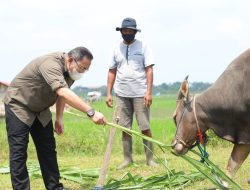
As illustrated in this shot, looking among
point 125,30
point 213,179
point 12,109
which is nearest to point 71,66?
point 12,109

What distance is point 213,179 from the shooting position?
5.74 meters

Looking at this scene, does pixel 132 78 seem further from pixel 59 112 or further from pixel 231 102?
pixel 231 102

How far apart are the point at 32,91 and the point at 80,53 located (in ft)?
2.60

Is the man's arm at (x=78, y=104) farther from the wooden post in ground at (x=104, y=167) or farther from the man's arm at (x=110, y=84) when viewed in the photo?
the man's arm at (x=110, y=84)

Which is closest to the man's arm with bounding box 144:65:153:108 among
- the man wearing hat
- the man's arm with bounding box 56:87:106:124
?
the man wearing hat

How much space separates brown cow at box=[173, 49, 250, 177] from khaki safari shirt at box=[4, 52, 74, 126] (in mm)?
1355

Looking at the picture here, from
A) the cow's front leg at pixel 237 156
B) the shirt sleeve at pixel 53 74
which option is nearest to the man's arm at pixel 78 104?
the shirt sleeve at pixel 53 74

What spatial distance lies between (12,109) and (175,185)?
213cm

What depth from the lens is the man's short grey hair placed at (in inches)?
221

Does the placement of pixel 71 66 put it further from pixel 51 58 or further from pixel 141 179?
pixel 141 179

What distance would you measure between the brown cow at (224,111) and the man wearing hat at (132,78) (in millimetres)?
2217

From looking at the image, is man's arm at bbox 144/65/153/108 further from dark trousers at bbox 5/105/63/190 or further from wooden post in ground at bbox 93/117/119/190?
dark trousers at bbox 5/105/63/190

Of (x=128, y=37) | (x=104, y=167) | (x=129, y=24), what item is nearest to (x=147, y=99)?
(x=128, y=37)

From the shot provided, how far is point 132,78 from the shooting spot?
8.43 metres
